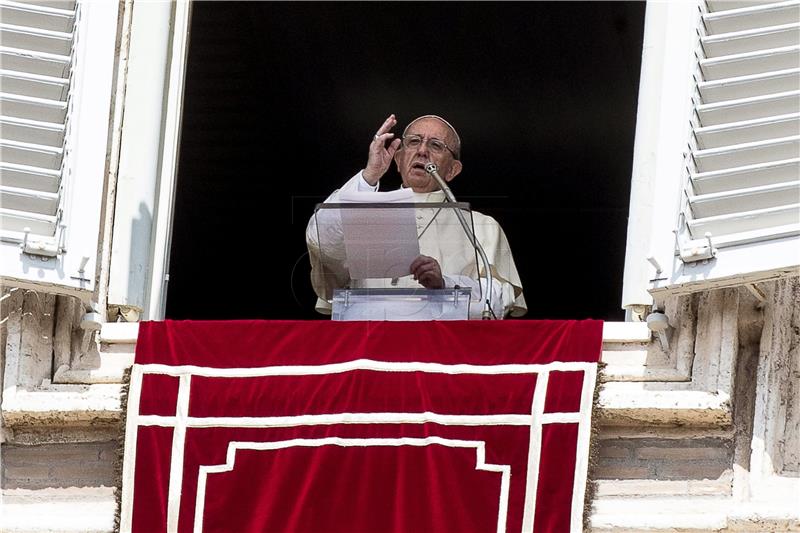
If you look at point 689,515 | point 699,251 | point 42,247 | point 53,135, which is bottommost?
point 689,515

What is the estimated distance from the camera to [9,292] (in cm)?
580

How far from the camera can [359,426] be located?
556 centimetres

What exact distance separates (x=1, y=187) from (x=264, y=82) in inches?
98.6

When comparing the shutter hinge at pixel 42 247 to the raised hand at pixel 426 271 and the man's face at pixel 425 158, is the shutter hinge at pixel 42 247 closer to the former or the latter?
the raised hand at pixel 426 271

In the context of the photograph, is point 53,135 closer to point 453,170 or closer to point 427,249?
point 427,249

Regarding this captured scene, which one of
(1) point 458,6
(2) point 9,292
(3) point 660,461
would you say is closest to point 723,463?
(3) point 660,461

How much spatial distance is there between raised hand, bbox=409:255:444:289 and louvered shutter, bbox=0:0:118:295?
824 millimetres

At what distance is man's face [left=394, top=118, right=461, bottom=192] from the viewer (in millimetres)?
6664

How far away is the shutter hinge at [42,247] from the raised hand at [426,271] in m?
0.90

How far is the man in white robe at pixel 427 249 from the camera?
5.81m

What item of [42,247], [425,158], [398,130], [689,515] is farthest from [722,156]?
[398,130]

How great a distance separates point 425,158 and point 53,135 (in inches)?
52.4

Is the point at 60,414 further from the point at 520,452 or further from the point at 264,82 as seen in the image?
the point at 264,82

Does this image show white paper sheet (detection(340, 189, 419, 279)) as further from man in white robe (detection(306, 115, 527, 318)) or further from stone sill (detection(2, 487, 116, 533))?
stone sill (detection(2, 487, 116, 533))
